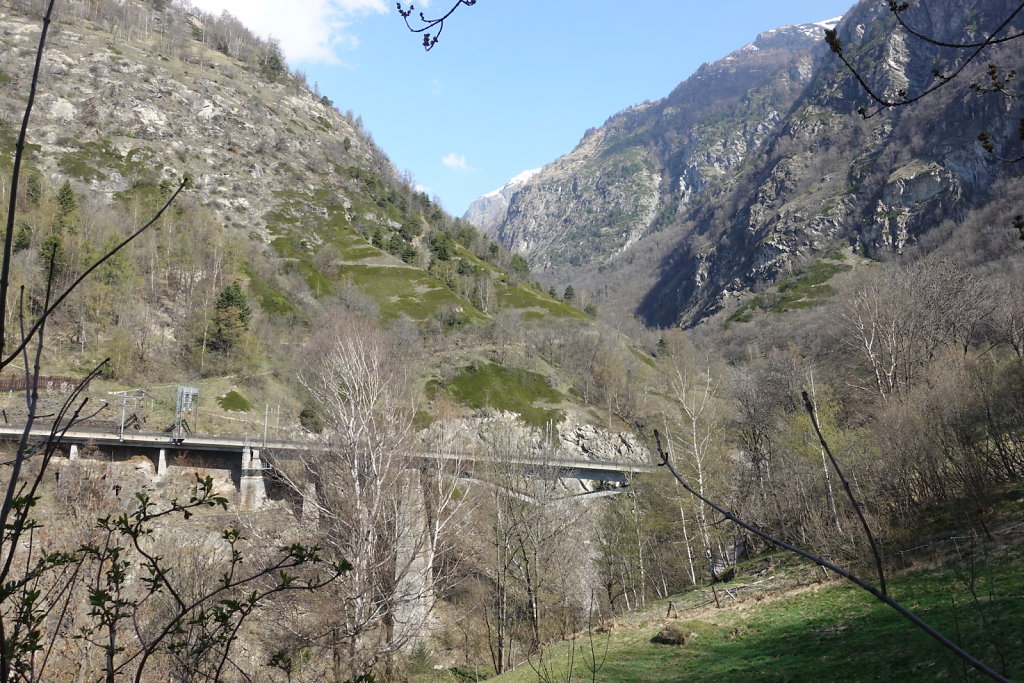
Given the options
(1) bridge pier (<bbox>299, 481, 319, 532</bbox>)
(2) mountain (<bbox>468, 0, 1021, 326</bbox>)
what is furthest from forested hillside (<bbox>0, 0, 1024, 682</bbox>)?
(2) mountain (<bbox>468, 0, 1021, 326</bbox>)

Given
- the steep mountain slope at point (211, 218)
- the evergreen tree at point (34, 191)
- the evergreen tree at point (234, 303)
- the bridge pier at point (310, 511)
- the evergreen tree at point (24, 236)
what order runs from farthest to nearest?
1. the evergreen tree at point (234, 303)
2. the evergreen tree at point (34, 191)
3. the steep mountain slope at point (211, 218)
4. the evergreen tree at point (24, 236)
5. the bridge pier at point (310, 511)

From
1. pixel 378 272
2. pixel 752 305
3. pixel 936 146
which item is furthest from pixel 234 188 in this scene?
pixel 936 146

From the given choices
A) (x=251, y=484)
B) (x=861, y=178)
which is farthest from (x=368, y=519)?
(x=861, y=178)

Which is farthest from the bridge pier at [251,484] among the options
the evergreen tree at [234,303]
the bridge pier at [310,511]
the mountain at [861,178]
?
the mountain at [861,178]

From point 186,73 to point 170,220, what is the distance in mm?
57223

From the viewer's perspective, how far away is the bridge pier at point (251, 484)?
34.7 m

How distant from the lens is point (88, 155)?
7644 cm

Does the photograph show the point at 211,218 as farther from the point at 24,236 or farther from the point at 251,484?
the point at 251,484

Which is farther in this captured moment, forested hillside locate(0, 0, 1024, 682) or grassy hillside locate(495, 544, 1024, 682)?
forested hillside locate(0, 0, 1024, 682)

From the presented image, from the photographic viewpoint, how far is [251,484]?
3491 cm

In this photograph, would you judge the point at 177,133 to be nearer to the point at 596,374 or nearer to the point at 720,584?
the point at 596,374

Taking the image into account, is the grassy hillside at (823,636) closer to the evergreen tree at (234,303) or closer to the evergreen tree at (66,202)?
the evergreen tree at (234,303)

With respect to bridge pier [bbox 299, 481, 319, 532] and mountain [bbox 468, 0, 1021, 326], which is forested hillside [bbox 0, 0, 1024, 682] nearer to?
bridge pier [bbox 299, 481, 319, 532]

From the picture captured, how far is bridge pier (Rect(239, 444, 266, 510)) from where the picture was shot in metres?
34.7
